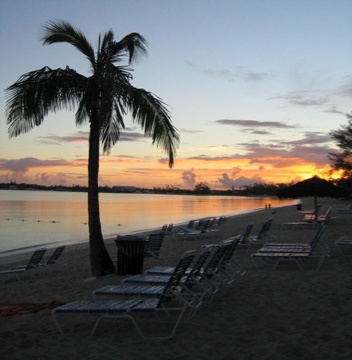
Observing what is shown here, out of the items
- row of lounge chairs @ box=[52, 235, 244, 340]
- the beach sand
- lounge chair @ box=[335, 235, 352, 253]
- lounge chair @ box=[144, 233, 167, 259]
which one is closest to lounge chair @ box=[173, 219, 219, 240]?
lounge chair @ box=[144, 233, 167, 259]

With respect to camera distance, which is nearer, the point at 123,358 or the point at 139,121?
the point at 123,358

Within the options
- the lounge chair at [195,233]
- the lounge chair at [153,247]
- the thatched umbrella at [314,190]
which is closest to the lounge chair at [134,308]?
the lounge chair at [153,247]

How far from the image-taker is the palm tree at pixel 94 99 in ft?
31.9

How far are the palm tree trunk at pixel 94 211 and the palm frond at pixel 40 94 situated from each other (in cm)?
80

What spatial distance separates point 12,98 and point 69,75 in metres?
1.26

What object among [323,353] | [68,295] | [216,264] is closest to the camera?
[323,353]

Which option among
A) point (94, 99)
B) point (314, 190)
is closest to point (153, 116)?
point (94, 99)

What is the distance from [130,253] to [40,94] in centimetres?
361

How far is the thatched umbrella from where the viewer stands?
18558 millimetres

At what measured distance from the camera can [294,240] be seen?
14547 millimetres

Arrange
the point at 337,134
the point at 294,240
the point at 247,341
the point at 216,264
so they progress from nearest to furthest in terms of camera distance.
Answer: the point at 247,341 → the point at 216,264 → the point at 294,240 → the point at 337,134

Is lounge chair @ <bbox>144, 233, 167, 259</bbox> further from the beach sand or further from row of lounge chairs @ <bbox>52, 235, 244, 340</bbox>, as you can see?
row of lounge chairs @ <bbox>52, 235, 244, 340</bbox>

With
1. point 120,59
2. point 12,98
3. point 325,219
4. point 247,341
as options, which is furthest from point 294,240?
point 247,341

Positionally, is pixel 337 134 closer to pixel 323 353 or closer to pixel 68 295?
pixel 68 295
